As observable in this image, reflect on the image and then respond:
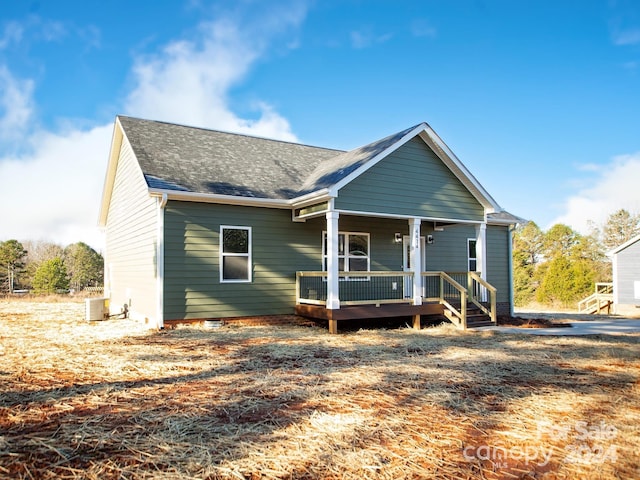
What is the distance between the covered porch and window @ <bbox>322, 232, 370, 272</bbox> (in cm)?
36

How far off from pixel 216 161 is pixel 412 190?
5698 mm

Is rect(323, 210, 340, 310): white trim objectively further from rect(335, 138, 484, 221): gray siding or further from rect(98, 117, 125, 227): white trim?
rect(98, 117, 125, 227): white trim

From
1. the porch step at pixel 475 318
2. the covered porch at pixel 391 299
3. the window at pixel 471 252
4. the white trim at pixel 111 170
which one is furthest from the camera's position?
the window at pixel 471 252

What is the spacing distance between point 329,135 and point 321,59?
6.30 m

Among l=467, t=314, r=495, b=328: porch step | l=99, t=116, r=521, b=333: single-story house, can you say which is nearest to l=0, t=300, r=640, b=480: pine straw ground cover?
l=99, t=116, r=521, b=333: single-story house

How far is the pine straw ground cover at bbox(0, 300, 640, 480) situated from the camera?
3.22 m

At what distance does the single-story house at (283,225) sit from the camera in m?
11.2

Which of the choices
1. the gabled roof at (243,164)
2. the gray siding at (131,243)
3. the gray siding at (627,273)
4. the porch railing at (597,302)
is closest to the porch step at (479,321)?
the gabled roof at (243,164)

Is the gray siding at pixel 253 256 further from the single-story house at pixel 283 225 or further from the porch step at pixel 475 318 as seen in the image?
the porch step at pixel 475 318

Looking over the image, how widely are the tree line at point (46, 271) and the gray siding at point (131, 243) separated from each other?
9970mm

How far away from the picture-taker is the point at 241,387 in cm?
547

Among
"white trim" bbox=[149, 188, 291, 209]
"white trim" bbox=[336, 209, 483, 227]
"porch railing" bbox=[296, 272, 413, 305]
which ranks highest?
"white trim" bbox=[149, 188, 291, 209]

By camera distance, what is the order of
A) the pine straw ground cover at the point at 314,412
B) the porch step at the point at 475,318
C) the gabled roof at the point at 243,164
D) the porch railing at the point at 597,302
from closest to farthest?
the pine straw ground cover at the point at 314,412 < the gabled roof at the point at 243,164 < the porch step at the point at 475,318 < the porch railing at the point at 597,302

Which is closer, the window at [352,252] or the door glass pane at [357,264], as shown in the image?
the window at [352,252]
